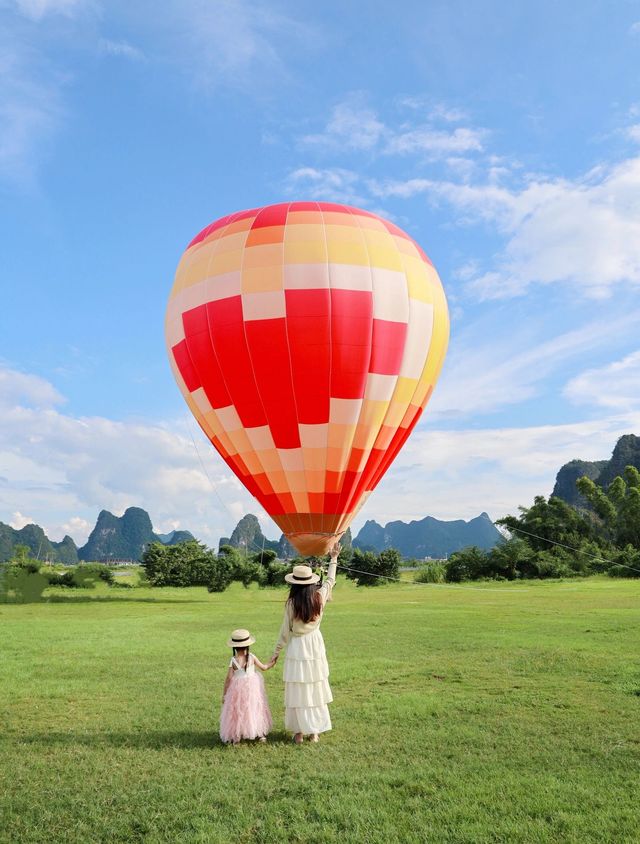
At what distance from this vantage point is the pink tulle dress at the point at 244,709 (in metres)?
6.05

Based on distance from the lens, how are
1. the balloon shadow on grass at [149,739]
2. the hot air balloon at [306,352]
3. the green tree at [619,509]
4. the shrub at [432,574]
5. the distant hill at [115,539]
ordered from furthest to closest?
the distant hill at [115,539] → the green tree at [619,509] → the shrub at [432,574] → the hot air balloon at [306,352] → the balloon shadow on grass at [149,739]

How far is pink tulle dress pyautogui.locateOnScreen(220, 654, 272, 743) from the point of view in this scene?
6.05 metres

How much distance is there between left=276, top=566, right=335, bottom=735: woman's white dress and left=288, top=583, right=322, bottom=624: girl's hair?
5 cm

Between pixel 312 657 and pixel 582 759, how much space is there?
7.98ft

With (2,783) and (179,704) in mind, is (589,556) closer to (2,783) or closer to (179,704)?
(179,704)

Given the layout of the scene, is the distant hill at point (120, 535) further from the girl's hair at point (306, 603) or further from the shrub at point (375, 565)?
the girl's hair at point (306, 603)

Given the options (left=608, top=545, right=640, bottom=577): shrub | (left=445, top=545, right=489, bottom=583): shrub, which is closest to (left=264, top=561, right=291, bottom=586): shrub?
(left=445, top=545, right=489, bottom=583): shrub

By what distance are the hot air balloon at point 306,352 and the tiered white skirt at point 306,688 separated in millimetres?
2539

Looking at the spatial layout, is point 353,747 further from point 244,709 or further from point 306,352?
point 306,352

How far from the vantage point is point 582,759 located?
213 inches

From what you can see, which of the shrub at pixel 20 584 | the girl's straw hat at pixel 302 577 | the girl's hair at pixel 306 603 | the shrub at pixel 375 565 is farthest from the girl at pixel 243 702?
the shrub at pixel 375 565

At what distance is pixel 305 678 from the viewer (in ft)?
20.5

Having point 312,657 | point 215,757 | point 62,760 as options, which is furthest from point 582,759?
point 62,760

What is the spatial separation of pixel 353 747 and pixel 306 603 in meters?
1.31
